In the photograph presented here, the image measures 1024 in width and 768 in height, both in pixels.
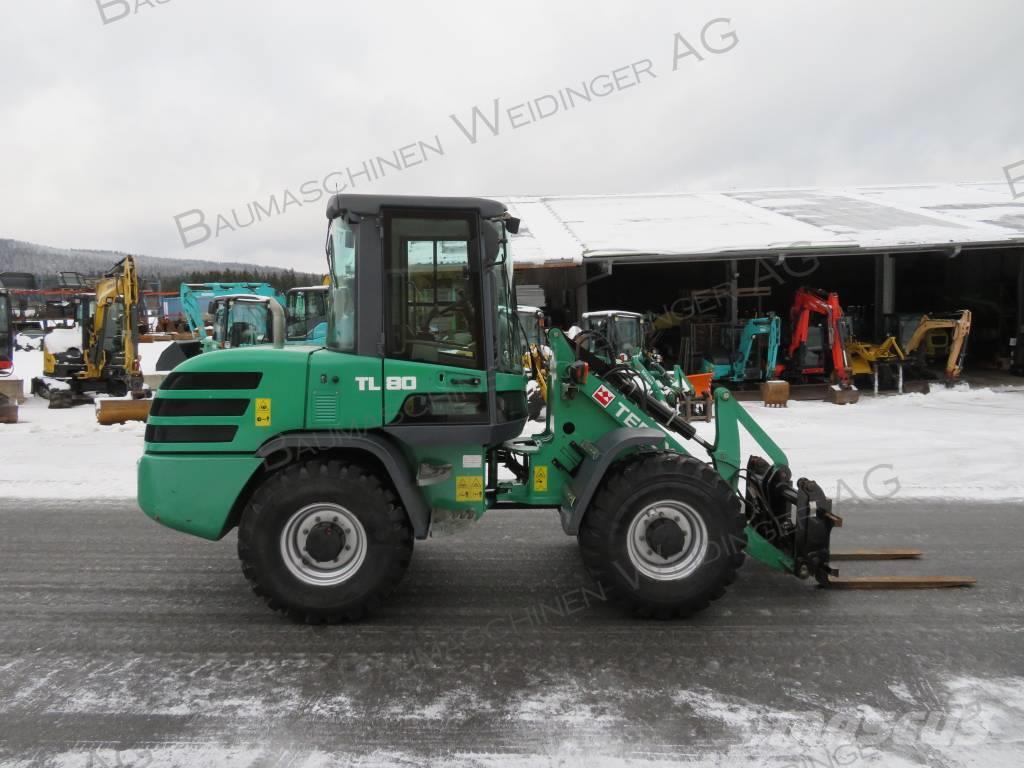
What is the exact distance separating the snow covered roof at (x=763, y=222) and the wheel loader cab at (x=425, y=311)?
11.6 metres

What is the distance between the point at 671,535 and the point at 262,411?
2428 millimetres

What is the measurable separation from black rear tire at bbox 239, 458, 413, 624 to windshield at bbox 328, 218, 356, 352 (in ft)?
2.41

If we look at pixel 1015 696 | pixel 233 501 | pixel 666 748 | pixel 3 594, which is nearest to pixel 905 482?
pixel 1015 696

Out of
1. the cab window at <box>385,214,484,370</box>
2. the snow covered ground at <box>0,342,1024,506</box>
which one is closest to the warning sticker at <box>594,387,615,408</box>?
the cab window at <box>385,214,484,370</box>

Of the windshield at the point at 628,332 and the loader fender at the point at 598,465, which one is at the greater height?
the windshield at the point at 628,332

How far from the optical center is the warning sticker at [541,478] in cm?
450

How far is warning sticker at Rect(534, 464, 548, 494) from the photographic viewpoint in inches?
177

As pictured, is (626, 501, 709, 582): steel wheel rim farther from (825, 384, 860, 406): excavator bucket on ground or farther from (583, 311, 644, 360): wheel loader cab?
(825, 384, 860, 406): excavator bucket on ground

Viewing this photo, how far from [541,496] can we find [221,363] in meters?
2.06

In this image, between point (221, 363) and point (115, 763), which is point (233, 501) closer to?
point (221, 363)

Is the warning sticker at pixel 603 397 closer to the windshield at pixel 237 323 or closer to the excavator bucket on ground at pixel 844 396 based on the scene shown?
the windshield at pixel 237 323

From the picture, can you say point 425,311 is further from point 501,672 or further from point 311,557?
point 501,672

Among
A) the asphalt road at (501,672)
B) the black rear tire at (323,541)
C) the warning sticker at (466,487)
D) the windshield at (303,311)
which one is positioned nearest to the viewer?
the asphalt road at (501,672)

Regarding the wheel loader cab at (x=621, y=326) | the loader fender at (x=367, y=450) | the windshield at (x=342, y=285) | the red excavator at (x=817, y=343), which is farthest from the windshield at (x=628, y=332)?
the loader fender at (x=367, y=450)
